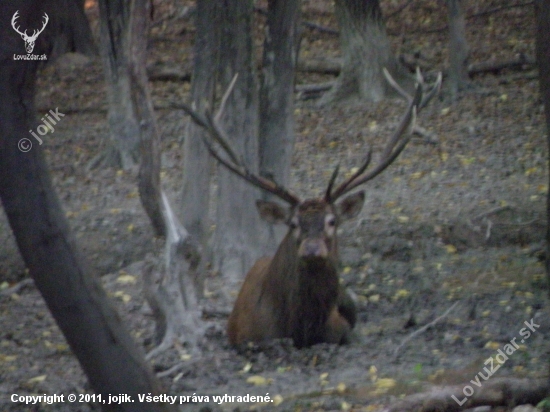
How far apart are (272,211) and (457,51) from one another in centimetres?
885

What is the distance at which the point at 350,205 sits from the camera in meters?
7.21

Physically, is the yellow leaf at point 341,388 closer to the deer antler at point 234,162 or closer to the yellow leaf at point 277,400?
the yellow leaf at point 277,400

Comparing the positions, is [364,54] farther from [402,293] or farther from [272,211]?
[272,211]

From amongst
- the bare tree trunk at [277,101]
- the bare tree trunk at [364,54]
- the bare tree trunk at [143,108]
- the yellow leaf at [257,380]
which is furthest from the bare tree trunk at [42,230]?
the bare tree trunk at [364,54]

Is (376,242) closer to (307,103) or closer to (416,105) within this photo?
(416,105)

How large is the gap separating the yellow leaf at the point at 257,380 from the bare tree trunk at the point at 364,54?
9.48 metres

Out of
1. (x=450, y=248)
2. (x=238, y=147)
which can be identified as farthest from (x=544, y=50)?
(x=450, y=248)

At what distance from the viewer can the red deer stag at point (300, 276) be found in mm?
6902

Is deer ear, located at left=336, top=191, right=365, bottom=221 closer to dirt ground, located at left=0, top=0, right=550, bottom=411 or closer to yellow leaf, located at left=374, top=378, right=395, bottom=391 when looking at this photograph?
dirt ground, located at left=0, top=0, right=550, bottom=411

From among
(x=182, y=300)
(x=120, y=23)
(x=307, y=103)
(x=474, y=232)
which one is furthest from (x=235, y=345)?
(x=307, y=103)

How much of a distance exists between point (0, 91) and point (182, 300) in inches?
134

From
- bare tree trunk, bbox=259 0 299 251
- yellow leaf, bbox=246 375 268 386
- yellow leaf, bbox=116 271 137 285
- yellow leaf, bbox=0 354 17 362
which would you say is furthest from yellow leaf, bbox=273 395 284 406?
yellow leaf, bbox=116 271 137 285

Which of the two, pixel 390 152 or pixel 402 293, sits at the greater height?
pixel 390 152

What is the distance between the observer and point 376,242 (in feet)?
32.5
